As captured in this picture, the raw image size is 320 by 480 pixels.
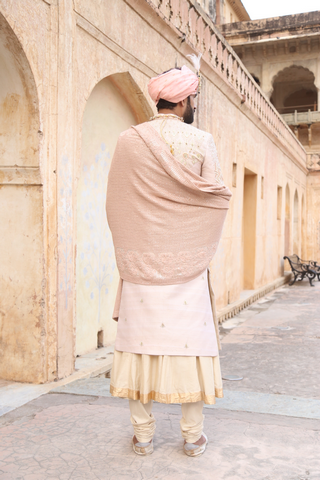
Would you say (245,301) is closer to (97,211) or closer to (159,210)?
(97,211)

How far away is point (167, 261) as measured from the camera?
89.8 inches

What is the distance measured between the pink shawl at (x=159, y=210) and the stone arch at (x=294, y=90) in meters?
20.4

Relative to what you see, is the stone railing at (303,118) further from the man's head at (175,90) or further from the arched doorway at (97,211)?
the man's head at (175,90)

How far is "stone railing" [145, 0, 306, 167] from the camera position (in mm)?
5523

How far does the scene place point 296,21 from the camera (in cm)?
2017

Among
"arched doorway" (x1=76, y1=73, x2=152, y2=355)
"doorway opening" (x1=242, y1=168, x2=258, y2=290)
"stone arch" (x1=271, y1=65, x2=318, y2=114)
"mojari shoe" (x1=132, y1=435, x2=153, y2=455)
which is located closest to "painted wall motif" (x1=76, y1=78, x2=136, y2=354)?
"arched doorway" (x1=76, y1=73, x2=152, y2=355)

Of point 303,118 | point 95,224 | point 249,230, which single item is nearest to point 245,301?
point 249,230

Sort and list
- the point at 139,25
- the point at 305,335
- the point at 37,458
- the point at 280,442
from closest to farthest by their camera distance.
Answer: the point at 37,458 < the point at 280,442 < the point at 139,25 < the point at 305,335

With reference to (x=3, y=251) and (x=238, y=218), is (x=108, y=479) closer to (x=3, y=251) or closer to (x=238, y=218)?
(x=3, y=251)

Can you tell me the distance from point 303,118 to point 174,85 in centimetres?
1850

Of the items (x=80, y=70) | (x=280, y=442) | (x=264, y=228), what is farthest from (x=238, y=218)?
(x=280, y=442)

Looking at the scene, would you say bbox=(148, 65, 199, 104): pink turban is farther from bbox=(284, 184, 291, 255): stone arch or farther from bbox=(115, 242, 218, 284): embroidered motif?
bbox=(284, 184, 291, 255): stone arch

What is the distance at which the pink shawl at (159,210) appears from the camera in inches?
87.7

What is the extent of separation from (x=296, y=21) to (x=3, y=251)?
1977cm
